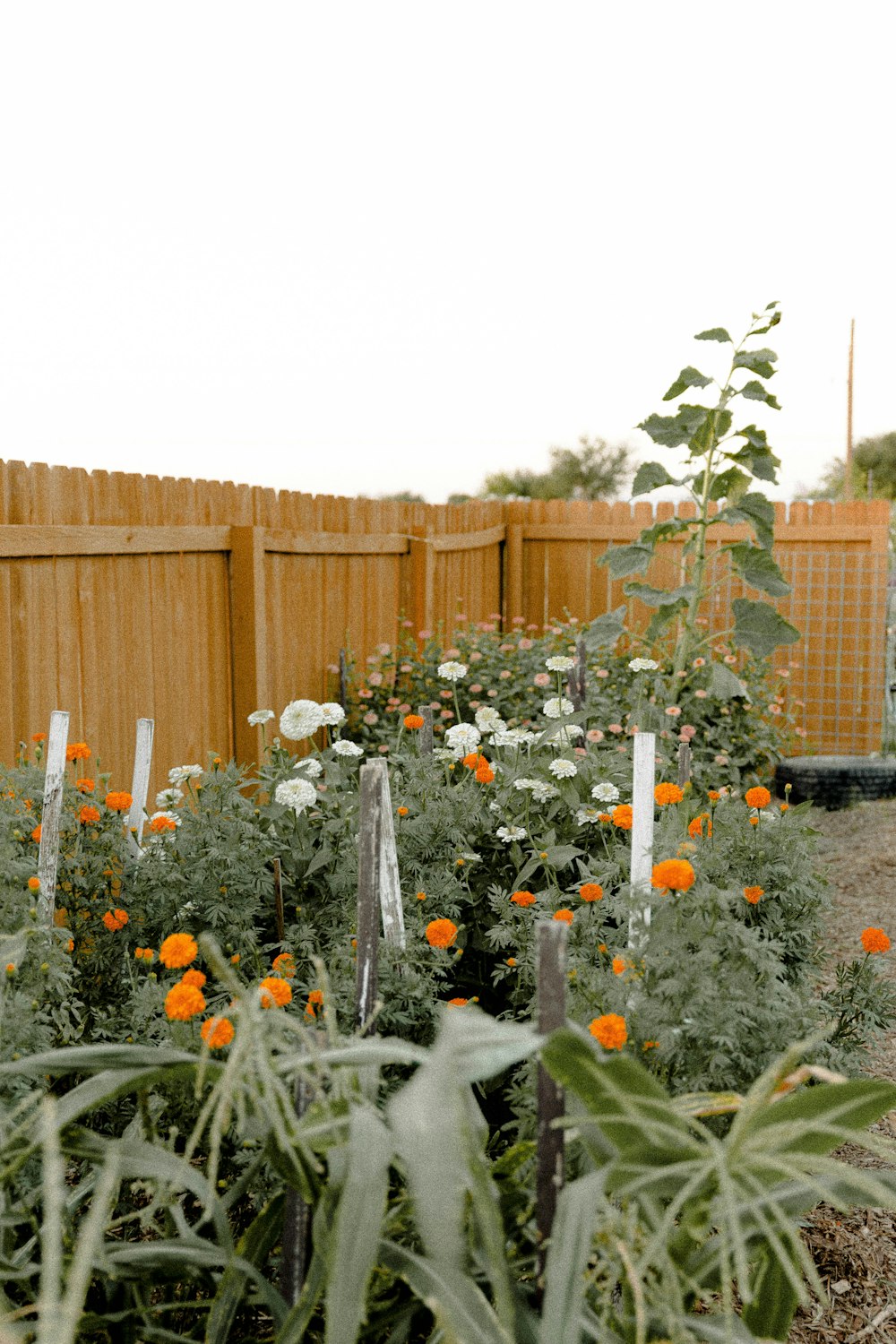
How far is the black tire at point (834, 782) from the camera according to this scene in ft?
23.2

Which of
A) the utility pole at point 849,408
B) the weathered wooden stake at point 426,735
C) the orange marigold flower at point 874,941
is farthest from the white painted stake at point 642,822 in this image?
the utility pole at point 849,408

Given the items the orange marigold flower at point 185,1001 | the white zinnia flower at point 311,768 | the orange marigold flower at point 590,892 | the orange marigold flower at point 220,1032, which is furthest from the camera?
the white zinnia flower at point 311,768

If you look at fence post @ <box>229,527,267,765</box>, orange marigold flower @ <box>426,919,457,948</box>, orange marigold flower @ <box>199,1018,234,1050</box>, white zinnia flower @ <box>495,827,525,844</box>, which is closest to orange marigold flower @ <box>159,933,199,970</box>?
orange marigold flower @ <box>199,1018,234,1050</box>

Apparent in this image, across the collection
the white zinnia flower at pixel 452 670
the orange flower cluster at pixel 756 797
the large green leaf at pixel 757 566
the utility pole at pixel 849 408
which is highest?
the utility pole at pixel 849 408

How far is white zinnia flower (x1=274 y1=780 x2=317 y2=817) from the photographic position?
9.48 feet

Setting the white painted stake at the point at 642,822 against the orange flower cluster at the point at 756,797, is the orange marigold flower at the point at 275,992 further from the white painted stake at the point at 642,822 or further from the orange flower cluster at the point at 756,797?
the orange flower cluster at the point at 756,797

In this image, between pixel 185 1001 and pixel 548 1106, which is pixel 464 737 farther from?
pixel 548 1106

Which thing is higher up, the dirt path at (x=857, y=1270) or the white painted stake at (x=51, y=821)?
the white painted stake at (x=51, y=821)

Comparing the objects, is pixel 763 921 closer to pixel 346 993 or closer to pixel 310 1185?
pixel 346 993

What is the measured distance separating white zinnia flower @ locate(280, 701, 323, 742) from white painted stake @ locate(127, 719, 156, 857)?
0.48 m

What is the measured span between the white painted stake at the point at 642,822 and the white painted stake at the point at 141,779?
4.09 feet

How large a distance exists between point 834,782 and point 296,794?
197 inches

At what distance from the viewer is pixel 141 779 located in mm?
3004

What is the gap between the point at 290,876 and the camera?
291cm
